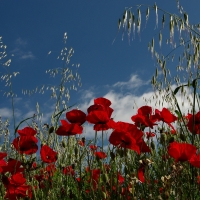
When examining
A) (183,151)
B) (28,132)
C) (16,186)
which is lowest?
(16,186)

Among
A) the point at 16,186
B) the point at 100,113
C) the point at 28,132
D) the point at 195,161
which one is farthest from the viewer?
the point at 28,132

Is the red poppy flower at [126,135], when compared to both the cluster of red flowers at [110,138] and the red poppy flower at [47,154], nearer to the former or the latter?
the cluster of red flowers at [110,138]

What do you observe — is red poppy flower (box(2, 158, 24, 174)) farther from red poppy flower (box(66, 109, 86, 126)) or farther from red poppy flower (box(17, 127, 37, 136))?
A: red poppy flower (box(66, 109, 86, 126))

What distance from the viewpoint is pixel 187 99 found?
3084 mm

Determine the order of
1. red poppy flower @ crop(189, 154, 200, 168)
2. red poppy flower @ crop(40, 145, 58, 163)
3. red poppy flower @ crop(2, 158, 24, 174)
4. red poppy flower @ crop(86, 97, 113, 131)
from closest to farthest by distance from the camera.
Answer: red poppy flower @ crop(189, 154, 200, 168) < red poppy flower @ crop(86, 97, 113, 131) < red poppy flower @ crop(2, 158, 24, 174) < red poppy flower @ crop(40, 145, 58, 163)

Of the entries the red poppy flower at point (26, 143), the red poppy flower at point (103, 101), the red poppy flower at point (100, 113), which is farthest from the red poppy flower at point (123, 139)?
the red poppy flower at point (26, 143)

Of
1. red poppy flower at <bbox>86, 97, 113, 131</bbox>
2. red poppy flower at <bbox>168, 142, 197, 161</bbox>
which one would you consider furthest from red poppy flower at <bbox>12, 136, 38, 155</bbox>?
red poppy flower at <bbox>168, 142, 197, 161</bbox>

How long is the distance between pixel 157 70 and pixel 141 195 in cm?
92

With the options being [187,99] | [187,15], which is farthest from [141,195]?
[187,99]

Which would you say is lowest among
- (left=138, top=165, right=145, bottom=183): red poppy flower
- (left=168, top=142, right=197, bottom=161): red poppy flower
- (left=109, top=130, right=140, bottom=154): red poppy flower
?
(left=138, top=165, right=145, bottom=183): red poppy flower

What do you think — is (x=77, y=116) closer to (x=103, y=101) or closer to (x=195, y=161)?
(x=103, y=101)

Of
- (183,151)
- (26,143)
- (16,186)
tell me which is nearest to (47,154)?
(26,143)

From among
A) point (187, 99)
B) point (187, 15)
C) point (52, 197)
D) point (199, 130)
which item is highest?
point (187, 15)

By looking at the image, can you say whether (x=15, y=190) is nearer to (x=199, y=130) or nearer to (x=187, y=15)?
(x=199, y=130)
